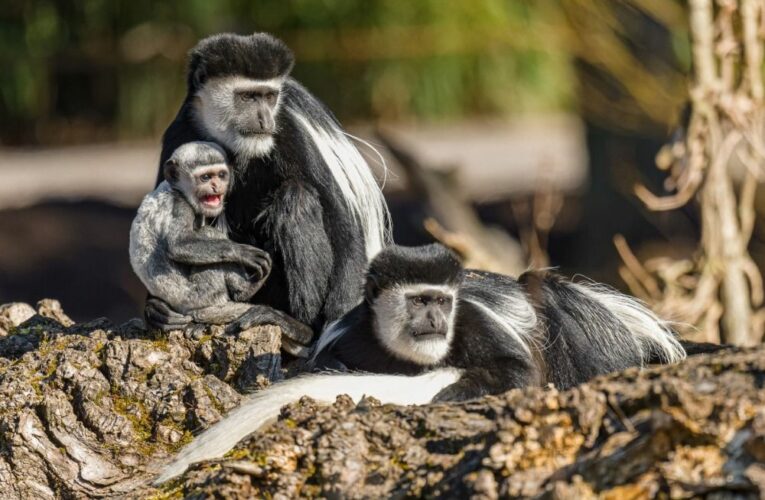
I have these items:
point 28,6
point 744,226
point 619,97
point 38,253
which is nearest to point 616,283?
point 619,97

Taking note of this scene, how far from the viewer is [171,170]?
145 inches

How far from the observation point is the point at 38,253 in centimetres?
1025

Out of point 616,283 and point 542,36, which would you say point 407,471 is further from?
point 542,36

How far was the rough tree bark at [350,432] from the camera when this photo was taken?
2.09 meters

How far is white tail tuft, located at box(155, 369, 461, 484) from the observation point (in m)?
2.82

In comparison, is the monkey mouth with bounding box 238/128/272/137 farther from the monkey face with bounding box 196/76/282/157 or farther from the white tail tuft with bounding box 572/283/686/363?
the white tail tuft with bounding box 572/283/686/363

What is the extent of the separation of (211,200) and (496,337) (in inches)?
38.6

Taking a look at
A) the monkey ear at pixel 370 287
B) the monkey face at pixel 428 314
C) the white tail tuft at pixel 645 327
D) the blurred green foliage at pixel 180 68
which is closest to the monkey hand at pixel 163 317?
the monkey ear at pixel 370 287

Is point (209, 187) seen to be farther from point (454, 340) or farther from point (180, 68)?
point (180, 68)

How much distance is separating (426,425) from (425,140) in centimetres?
1087

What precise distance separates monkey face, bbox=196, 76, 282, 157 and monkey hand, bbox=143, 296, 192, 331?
584mm

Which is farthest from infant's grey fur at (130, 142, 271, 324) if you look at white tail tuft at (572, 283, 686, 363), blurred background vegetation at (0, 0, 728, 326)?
blurred background vegetation at (0, 0, 728, 326)

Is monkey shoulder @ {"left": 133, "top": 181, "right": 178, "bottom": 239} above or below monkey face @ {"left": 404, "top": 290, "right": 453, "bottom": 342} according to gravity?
above

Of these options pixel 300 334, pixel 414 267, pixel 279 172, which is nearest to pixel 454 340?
pixel 414 267
